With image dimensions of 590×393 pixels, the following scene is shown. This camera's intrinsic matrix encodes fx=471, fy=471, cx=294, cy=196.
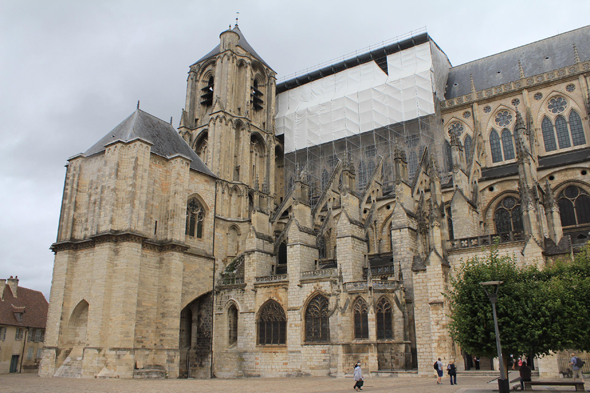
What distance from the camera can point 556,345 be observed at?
13.1 metres

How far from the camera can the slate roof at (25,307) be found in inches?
1166

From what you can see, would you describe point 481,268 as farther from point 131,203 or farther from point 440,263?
point 131,203

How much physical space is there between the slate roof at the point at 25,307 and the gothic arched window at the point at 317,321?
62.5 ft

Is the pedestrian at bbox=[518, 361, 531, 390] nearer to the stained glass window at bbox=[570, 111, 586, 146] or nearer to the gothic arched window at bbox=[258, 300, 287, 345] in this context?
the gothic arched window at bbox=[258, 300, 287, 345]

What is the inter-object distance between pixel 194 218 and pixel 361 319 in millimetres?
11049

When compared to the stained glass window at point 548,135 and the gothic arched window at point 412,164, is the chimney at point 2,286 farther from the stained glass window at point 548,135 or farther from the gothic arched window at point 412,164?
the stained glass window at point 548,135

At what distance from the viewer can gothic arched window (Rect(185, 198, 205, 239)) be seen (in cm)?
2628

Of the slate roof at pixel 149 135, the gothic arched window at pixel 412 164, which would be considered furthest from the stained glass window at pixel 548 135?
the slate roof at pixel 149 135

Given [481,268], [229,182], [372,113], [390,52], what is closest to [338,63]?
[390,52]

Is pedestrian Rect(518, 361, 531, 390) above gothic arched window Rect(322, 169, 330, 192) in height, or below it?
below

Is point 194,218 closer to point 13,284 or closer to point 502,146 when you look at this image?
point 13,284

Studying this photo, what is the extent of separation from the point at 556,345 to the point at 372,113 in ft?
74.4

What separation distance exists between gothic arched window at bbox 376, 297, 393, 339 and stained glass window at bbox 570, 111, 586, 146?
1607 cm

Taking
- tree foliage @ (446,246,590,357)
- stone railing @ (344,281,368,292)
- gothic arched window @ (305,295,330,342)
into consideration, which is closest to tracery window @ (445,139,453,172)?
stone railing @ (344,281,368,292)
